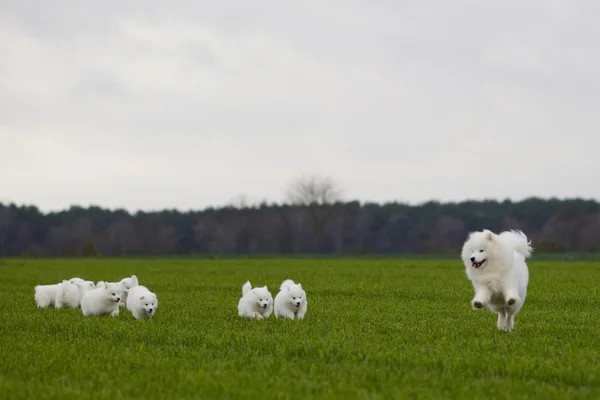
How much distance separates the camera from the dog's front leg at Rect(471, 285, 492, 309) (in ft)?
37.7

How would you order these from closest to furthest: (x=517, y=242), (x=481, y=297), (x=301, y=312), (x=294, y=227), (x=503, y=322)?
1. (x=481, y=297)
2. (x=517, y=242)
3. (x=503, y=322)
4. (x=301, y=312)
5. (x=294, y=227)

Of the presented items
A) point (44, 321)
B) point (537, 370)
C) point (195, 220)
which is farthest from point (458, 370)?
point (195, 220)

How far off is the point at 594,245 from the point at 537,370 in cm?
10131

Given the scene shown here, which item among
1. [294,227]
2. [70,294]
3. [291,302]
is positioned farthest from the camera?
[294,227]

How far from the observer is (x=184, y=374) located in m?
8.09

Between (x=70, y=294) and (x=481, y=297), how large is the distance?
34.0 feet

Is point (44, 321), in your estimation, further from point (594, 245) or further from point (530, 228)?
point (530, 228)

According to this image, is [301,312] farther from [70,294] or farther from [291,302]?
[70,294]

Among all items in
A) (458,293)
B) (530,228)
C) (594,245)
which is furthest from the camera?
(530,228)

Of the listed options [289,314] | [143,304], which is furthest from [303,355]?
[143,304]

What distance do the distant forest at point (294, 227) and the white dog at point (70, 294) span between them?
101816mm

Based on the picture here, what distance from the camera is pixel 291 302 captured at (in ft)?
47.3

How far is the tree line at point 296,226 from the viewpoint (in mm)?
124438

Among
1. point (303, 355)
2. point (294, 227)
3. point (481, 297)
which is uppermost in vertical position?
point (294, 227)
